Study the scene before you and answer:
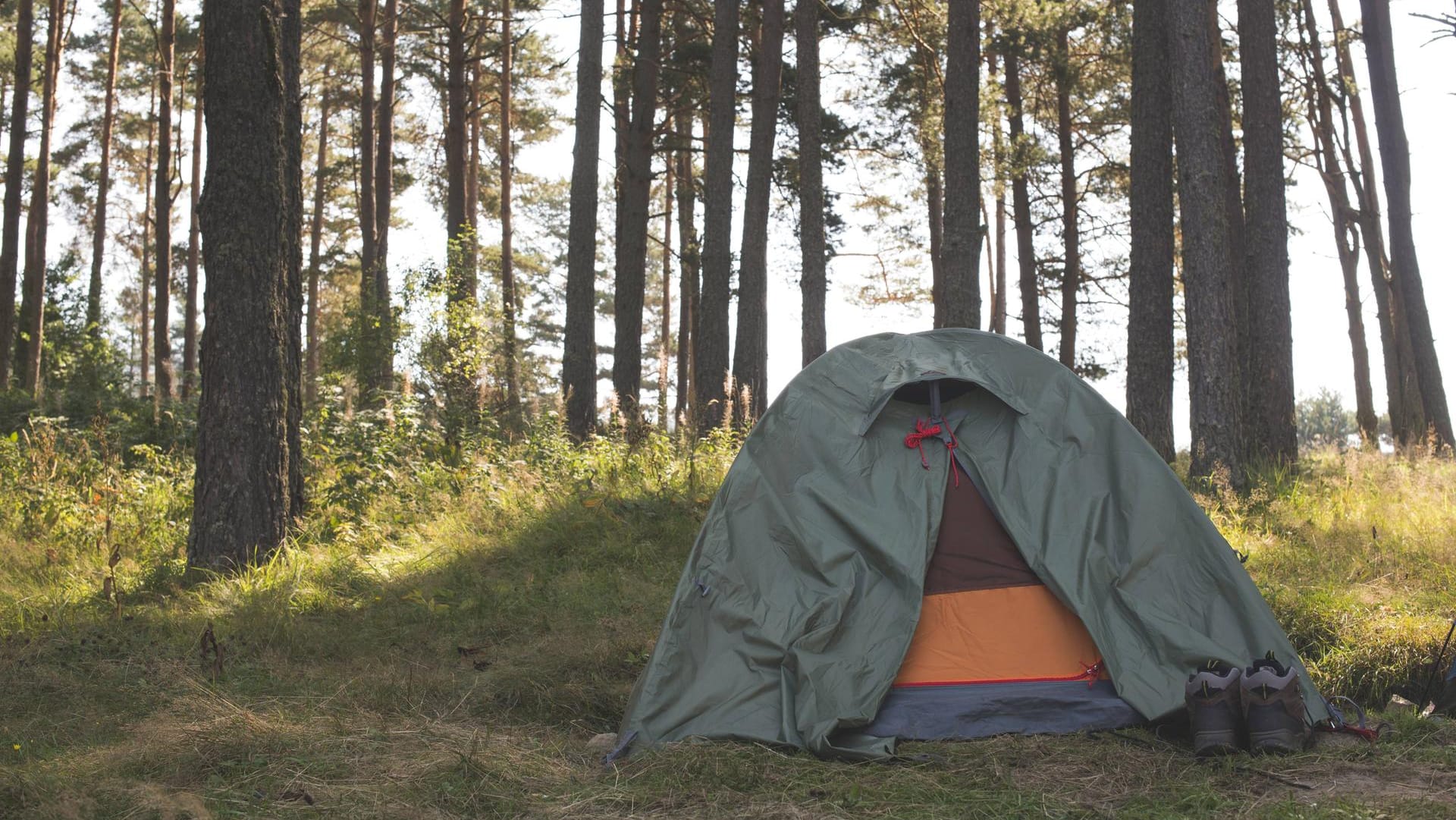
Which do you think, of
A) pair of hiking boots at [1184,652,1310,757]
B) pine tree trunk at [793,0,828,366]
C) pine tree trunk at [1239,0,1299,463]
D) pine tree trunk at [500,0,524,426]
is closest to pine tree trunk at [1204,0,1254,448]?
pine tree trunk at [1239,0,1299,463]

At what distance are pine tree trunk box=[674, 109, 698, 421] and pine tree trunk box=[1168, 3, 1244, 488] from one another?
847 centimetres

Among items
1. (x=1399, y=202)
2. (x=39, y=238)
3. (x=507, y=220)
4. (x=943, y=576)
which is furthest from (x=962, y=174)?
(x=39, y=238)

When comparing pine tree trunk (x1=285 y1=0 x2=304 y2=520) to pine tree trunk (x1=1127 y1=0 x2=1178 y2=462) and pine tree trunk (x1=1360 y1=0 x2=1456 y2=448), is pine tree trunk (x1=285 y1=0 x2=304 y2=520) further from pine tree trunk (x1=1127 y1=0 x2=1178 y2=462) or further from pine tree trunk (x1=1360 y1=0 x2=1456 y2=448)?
pine tree trunk (x1=1360 y1=0 x2=1456 y2=448)

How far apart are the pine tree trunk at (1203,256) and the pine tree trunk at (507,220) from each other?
6564mm

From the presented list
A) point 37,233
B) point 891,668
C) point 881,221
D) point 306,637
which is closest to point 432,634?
point 306,637

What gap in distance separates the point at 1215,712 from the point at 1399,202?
1218 centimetres

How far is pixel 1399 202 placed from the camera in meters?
12.9

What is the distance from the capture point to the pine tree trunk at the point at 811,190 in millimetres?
11781

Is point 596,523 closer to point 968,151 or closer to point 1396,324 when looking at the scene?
point 968,151

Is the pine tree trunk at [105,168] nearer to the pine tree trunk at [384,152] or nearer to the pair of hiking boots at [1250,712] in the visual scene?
the pine tree trunk at [384,152]

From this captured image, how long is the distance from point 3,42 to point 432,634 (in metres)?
18.1

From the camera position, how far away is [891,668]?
3.85 m

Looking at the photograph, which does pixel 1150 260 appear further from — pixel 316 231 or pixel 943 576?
pixel 316 231

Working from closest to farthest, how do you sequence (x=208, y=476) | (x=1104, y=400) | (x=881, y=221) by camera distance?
(x=1104, y=400) → (x=208, y=476) → (x=881, y=221)
